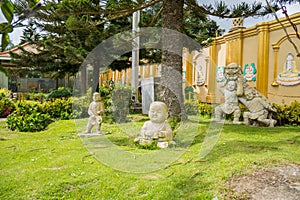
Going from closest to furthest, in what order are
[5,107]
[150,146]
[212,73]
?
[150,146]
[5,107]
[212,73]

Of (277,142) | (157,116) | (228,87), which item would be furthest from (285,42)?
(157,116)

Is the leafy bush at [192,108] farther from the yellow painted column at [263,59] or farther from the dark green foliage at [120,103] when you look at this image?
the yellow painted column at [263,59]

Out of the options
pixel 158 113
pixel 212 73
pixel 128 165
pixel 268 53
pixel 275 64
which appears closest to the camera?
pixel 128 165

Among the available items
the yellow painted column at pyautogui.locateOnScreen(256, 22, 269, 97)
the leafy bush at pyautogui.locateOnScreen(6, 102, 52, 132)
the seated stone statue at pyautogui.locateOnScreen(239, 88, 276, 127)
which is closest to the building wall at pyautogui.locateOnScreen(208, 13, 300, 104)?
the yellow painted column at pyautogui.locateOnScreen(256, 22, 269, 97)

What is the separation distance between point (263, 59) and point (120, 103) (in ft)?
14.2

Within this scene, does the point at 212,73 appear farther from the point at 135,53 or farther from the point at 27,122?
the point at 27,122

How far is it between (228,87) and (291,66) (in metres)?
2.07

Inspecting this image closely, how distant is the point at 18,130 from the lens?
5.86m

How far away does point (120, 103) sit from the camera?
6.68m

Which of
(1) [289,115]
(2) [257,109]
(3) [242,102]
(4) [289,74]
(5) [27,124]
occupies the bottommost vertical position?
(5) [27,124]

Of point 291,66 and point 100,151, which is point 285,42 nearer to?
point 291,66

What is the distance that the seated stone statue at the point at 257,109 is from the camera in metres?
5.71

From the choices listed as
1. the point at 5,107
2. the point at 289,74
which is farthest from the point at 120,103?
the point at 289,74

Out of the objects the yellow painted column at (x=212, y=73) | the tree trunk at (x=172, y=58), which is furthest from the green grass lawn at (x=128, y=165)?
the yellow painted column at (x=212, y=73)
